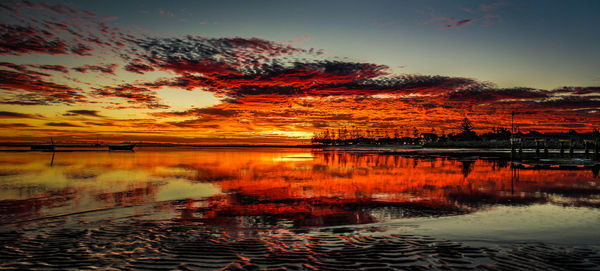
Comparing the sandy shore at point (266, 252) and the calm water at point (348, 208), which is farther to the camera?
the calm water at point (348, 208)

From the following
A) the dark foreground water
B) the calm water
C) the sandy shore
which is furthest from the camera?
the calm water

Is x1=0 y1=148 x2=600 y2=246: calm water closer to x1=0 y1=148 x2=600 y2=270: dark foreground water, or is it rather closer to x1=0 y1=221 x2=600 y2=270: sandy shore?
x1=0 y1=148 x2=600 y2=270: dark foreground water

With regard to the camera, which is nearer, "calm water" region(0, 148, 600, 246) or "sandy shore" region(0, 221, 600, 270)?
"sandy shore" region(0, 221, 600, 270)

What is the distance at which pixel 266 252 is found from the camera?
877 centimetres

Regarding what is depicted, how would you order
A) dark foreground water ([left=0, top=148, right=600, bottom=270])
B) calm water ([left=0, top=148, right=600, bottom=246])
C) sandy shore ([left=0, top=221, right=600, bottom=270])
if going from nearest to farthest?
1. sandy shore ([left=0, top=221, right=600, bottom=270])
2. dark foreground water ([left=0, top=148, right=600, bottom=270])
3. calm water ([left=0, top=148, right=600, bottom=246])

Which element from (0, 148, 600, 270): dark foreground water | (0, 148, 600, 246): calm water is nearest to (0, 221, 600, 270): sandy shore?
(0, 148, 600, 270): dark foreground water

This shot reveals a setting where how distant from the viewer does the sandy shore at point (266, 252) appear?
7.75 metres

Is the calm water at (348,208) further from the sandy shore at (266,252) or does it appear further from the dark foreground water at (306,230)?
the sandy shore at (266,252)

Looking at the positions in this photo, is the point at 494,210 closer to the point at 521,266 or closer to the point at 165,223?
the point at 521,266

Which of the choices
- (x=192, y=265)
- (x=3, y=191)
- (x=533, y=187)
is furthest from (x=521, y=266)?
(x=3, y=191)

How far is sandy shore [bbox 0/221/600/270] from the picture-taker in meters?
7.75

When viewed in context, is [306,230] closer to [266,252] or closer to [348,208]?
[266,252]

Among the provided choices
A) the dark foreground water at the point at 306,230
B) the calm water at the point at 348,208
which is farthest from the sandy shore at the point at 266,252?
the calm water at the point at 348,208

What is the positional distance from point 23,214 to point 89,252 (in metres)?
8.79
